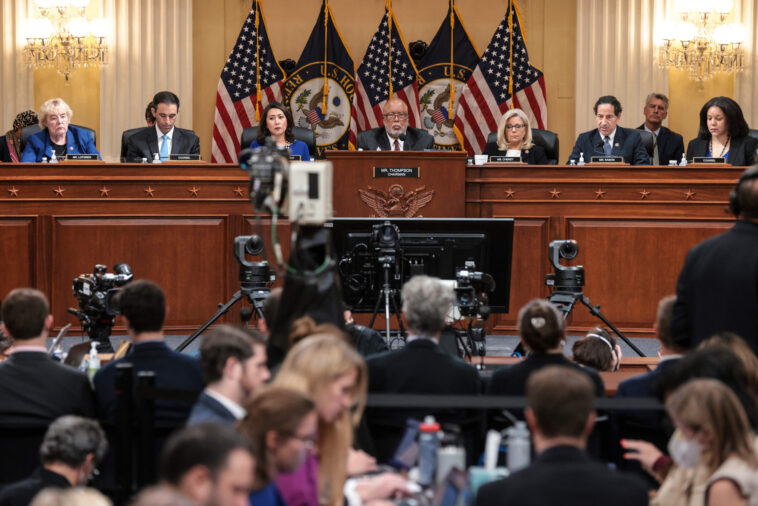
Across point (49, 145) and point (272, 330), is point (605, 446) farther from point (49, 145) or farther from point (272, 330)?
point (49, 145)

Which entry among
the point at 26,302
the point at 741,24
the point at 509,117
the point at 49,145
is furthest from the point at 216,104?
the point at 26,302

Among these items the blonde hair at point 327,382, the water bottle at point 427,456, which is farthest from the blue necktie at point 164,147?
the water bottle at point 427,456

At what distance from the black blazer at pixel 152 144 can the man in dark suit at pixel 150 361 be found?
16.9ft

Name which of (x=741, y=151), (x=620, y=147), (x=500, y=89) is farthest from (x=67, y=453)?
(x=500, y=89)

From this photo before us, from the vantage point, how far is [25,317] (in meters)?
4.70

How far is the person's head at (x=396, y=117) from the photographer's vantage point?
9867 millimetres

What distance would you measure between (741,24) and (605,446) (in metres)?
9.06

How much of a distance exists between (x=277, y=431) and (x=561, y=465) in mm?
816

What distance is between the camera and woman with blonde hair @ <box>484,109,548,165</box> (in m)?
9.87

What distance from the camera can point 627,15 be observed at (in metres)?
12.7

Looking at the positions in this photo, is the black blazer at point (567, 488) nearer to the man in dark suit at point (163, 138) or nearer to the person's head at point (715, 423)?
the person's head at point (715, 423)

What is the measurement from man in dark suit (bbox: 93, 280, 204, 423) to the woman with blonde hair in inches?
217

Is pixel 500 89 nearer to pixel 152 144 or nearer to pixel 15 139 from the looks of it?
pixel 152 144

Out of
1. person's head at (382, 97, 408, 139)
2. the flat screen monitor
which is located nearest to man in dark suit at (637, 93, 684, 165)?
person's head at (382, 97, 408, 139)
